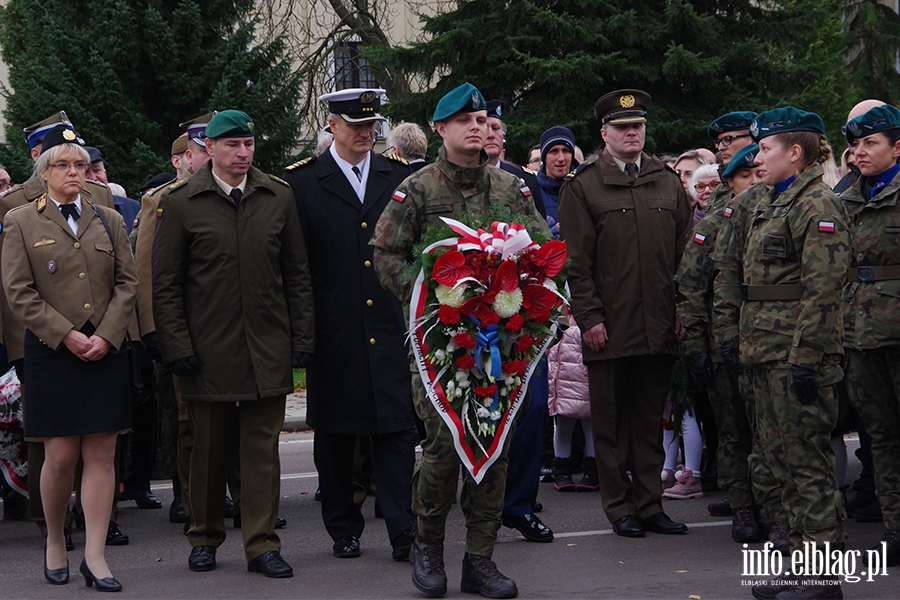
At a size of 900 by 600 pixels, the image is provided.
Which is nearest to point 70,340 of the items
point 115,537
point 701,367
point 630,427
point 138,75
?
point 115,537

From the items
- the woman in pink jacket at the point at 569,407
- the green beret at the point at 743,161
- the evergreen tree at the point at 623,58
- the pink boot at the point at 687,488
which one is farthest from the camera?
the evergreen tree at the point at 623,58

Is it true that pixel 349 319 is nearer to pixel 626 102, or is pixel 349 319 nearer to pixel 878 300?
pixel 626 102

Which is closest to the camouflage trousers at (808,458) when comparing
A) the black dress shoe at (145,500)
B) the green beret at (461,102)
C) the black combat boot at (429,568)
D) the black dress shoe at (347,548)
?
the black combat boot at (429,568)

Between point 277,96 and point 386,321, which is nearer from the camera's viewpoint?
point 386,321

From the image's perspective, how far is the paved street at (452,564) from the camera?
5.81 meters

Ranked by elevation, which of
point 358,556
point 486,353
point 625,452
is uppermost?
point 486,353

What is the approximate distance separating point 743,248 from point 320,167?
2.45 meters

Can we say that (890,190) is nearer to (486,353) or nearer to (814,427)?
(814,427)

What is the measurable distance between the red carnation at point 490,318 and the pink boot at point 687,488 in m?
3.35

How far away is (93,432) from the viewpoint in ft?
19.8

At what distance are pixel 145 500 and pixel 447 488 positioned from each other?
3.62m

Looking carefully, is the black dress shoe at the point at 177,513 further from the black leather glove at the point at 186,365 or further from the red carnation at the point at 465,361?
the red carnation at the point at 465,361

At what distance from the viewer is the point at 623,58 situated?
17.4 meters

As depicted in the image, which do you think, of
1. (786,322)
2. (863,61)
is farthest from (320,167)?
(863,61)
